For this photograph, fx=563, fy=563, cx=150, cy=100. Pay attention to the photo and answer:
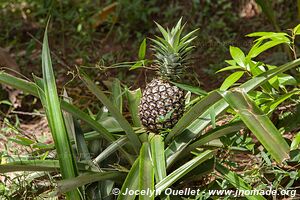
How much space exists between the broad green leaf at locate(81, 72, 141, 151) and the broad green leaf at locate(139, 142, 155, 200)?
10 cm

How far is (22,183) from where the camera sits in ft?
7.68

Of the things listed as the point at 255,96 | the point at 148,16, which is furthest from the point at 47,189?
the point at 148,16

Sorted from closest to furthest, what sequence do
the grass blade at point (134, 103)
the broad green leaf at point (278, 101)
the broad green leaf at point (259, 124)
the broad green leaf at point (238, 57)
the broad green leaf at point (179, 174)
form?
the broad green leaf at point (259, 124), the broad green leaf at point (179, 174), the broad green leaf at point (278, 101), the broad green leaf at point (238, 57), the grass blade at point (134, 103)

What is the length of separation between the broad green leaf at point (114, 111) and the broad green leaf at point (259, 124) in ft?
1.53

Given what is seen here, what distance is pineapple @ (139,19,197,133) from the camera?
7.34ft

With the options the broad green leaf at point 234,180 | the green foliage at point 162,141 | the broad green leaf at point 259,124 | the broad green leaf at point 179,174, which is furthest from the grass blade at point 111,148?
the broad green leaf at point 259,124

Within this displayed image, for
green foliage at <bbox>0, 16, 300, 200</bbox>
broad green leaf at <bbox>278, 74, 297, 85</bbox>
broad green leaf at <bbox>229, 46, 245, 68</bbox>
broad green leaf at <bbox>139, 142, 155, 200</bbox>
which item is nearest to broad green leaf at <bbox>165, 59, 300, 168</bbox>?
green foliage at <bbox>0, 16, 300, 200</bbox>

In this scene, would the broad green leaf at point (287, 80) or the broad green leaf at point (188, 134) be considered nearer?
the broad green leaf at point (188, 134)

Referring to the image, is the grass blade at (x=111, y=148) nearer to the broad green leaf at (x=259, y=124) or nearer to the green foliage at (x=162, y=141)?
the green foliage at (x=162, y=141)

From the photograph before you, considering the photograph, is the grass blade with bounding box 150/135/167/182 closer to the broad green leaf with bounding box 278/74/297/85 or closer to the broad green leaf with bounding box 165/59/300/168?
the broad green leaf with bounding box 165/59/300/168

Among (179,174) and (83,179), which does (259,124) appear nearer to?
(179,174)

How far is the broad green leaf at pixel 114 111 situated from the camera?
6.92ft

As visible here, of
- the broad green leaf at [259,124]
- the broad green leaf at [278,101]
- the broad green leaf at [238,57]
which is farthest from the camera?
the broad green leaf at [238,57]

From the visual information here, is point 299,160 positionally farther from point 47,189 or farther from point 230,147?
point 47,189
